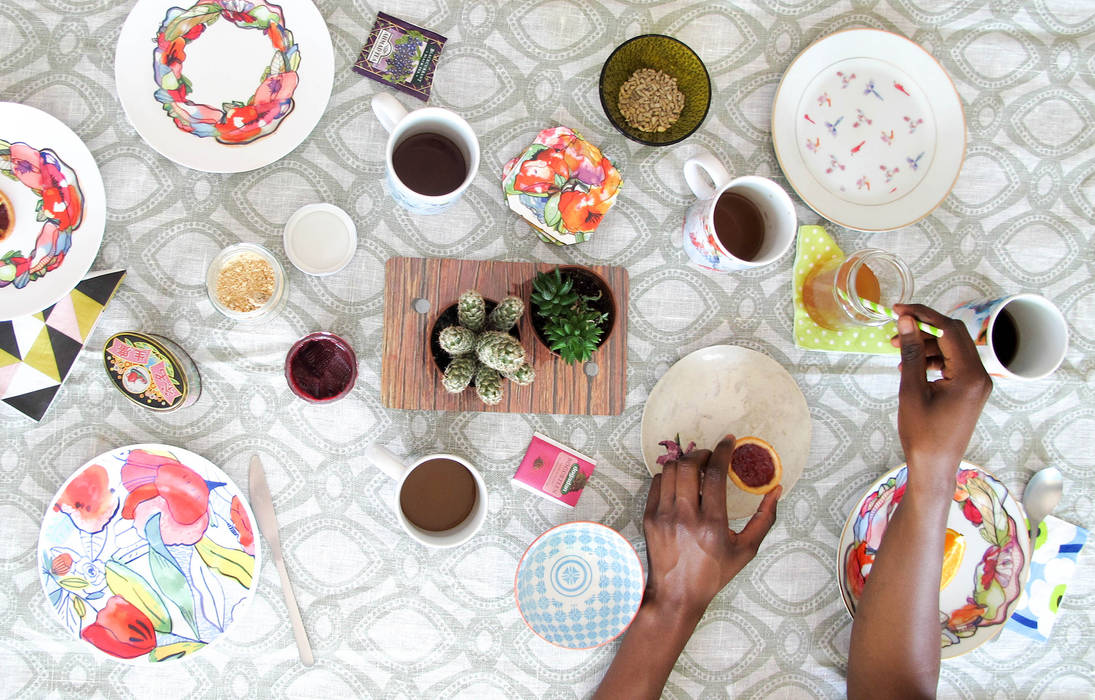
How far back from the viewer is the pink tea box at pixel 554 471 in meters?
1.02

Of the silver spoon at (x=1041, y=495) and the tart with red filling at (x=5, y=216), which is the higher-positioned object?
the silver spoon at (x=1041, y=495)

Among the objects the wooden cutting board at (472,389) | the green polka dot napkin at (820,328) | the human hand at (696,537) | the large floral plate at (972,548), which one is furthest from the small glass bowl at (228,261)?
the large floral plate at (972,548)

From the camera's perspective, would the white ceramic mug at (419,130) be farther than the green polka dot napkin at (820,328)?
No

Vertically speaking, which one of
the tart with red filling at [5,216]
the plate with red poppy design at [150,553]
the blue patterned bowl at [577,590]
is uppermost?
the tart with red filling at [5,216]

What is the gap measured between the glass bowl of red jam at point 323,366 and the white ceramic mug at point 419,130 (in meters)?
0.23

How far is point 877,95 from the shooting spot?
1.08 m

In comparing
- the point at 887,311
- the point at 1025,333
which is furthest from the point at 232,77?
the point at 1025,333

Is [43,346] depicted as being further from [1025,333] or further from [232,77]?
[1025,333]

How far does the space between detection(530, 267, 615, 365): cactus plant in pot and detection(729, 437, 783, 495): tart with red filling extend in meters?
0.28

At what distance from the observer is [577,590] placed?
3.28ft

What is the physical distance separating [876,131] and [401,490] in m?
0.92

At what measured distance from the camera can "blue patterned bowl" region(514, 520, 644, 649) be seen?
3.23ft

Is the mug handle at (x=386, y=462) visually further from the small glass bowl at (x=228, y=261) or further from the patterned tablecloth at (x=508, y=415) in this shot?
the small glass bowl at (x=228, y=261)

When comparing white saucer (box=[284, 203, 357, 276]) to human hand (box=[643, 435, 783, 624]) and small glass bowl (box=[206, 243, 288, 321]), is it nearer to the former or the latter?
small glass bowl (box=[206, 243, 288, 321])
